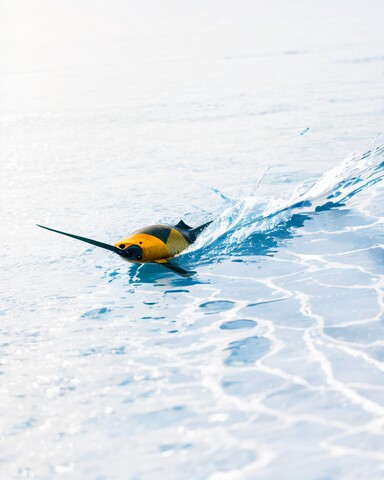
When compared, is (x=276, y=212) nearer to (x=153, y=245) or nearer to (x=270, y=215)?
(x=270, y=215)

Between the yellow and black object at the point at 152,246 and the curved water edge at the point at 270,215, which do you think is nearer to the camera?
the yellow and black object at the point at 152,246

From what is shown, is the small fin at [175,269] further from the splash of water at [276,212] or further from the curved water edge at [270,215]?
the splash of water at [276,212]

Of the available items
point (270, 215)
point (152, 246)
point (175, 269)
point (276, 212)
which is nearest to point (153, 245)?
point (152, 246)

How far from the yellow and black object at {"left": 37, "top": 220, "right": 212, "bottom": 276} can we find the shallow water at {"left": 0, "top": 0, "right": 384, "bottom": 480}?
22 centimetres

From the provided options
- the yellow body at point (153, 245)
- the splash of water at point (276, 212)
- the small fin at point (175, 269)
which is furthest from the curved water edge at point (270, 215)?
the yellow body at point (153, 245)

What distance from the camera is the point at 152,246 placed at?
837 cm

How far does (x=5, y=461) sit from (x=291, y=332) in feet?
9.25

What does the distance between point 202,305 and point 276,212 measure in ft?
10.9

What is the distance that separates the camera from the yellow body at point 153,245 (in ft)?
27.3

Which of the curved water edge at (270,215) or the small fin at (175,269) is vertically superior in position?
the curved water edge at (270,215)

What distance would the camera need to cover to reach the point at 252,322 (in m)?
7.27

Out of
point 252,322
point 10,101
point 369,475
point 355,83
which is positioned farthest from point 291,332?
point 10,101

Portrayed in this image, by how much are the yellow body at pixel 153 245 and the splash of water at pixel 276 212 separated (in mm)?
341

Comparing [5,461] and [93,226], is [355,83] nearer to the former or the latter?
[93,226]
